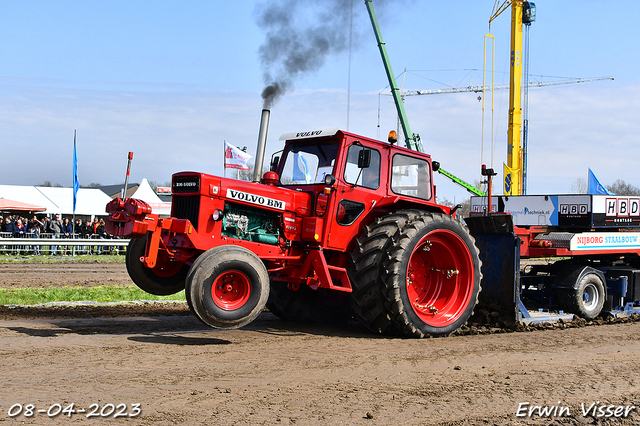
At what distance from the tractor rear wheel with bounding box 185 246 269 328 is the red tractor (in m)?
0.01

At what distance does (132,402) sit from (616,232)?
8702 millimetres

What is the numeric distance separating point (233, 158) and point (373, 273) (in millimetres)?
17643

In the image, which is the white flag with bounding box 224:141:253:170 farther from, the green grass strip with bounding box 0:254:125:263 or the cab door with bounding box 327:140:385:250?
the cab door with bounding box 327:140:385:250

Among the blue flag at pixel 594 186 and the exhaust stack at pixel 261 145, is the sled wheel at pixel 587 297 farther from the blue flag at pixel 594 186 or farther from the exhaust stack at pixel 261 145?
the exhaust stack at pixel 261 145

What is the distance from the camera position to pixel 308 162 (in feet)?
27.5

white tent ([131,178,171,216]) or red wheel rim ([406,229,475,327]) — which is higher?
white tent ([131,178,171,216])

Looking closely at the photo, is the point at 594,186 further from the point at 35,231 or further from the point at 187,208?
the point at 35,231

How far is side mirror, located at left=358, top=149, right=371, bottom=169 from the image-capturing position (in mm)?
7523

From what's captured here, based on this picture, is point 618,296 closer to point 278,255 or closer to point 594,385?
point 594,385

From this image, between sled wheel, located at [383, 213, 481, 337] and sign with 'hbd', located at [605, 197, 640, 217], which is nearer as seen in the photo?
sled wheel, located at [383, 213, 481, 337]

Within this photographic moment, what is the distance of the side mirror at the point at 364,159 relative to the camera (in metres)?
7.52

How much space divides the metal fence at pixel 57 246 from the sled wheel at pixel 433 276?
1648 centimetres

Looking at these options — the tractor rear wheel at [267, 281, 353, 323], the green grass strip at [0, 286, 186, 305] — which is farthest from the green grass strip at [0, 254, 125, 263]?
the tractor rear wheel at [267, 281, 353, 323]

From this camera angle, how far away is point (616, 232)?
1030cm
